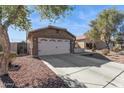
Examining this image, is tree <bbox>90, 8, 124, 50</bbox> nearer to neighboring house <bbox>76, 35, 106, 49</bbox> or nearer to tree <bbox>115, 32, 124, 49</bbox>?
tree <bbox>115, 32, 124, 49</bbox>

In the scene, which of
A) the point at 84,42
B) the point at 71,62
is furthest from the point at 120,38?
the point at 71,62

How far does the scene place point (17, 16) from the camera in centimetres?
754

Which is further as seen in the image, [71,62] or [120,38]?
[120,38]

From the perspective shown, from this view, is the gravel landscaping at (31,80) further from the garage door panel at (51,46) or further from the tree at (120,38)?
the tree at (120,38)

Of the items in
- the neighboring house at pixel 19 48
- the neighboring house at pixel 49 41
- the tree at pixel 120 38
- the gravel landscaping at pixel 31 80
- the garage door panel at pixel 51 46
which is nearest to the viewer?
the gravel landscaping at pixel 31 80

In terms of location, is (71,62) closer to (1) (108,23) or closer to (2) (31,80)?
(2) (31,80)

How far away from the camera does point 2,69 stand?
24.6 feet

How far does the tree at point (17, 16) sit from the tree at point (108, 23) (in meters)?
12.5

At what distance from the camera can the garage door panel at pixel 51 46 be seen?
14242 millimetres

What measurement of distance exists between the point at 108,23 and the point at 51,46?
27.6 feet

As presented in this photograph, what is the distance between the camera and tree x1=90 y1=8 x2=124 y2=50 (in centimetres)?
1932

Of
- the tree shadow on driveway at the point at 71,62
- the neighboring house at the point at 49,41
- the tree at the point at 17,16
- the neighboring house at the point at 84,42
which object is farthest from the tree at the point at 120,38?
the tree at the point at 17,16
